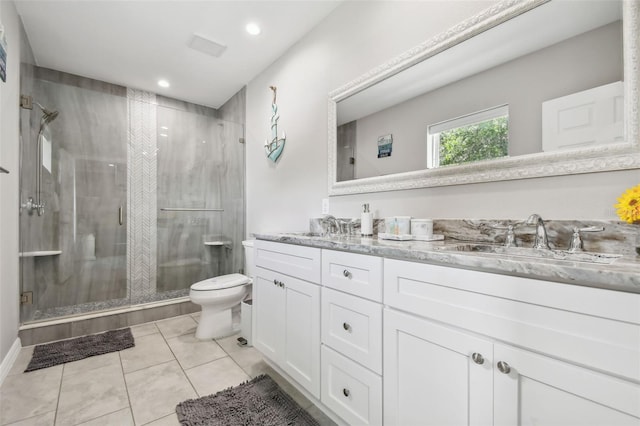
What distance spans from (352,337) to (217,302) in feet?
4.93

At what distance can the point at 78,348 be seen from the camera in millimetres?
2174

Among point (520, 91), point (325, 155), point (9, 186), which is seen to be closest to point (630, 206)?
point (520, 91)

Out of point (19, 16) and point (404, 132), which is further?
point (19, 16)

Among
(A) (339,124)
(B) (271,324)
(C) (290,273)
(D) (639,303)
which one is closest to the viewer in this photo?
(D) (639,303)

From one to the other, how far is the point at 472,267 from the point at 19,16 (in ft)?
10.9

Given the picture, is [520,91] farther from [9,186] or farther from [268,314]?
[9,186]

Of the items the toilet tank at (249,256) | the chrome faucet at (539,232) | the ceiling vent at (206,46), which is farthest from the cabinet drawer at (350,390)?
the ceiling vent at (206,46)

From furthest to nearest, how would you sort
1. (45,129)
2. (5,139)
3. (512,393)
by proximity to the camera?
(45,129)
(5,139)
(512,393)

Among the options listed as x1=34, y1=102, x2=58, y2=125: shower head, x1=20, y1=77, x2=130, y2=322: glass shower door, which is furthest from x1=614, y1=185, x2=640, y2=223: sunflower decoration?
x1=34, y1=102, x2=58, y2=125: shower head

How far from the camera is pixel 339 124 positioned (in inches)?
77.0

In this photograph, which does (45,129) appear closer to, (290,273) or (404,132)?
(290,273)

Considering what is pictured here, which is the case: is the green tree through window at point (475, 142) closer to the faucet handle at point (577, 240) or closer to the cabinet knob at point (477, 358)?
the faucet handle at point (577, 240)

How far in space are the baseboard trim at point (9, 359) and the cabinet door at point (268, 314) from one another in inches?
61.9

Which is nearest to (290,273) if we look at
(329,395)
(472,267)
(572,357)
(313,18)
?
(329,395)
